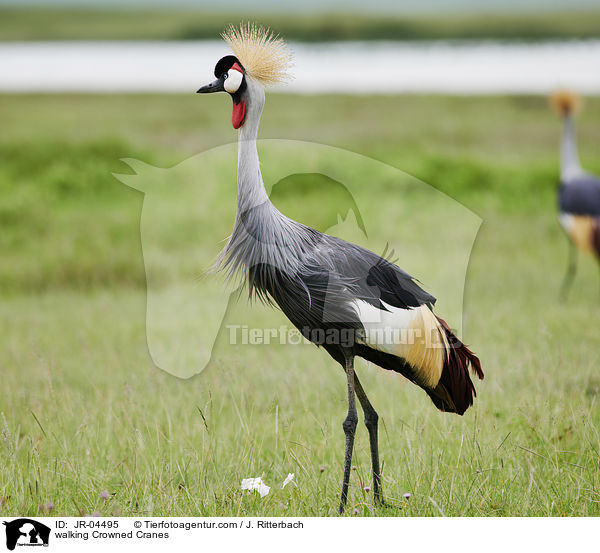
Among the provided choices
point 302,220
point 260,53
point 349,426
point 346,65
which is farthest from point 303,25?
point 349,426

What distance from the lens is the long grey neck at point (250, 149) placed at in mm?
2986

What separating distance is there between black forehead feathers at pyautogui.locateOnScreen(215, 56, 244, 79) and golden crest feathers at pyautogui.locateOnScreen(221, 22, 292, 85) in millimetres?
58

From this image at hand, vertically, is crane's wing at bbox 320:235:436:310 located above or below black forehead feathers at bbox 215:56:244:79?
below

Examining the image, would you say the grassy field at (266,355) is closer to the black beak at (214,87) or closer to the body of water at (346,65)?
the body of water at (346,65)

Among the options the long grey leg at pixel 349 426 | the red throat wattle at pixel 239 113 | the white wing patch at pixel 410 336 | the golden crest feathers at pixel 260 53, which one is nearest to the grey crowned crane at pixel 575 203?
the white wing patch at pixel 410 336

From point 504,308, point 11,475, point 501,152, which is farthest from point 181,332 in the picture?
point 501,152

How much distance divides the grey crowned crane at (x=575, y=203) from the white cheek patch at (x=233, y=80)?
465 centimetres

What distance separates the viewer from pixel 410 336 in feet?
10.3

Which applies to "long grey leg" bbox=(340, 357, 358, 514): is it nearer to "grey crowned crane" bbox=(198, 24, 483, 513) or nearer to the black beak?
"grey crowned crane" bbox=(198, 24, 483, 513)

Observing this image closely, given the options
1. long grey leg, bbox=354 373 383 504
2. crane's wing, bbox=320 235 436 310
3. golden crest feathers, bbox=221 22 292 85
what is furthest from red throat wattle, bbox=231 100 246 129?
long grey leg, bbox=354 373 383 504

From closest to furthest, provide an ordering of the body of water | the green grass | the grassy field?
the grassy field
the green grass
the body of water

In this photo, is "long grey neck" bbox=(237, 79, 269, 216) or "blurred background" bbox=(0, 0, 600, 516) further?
"blurred background" bbox=(0, 0, 600, 516)

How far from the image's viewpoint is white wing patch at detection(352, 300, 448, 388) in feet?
10.0
